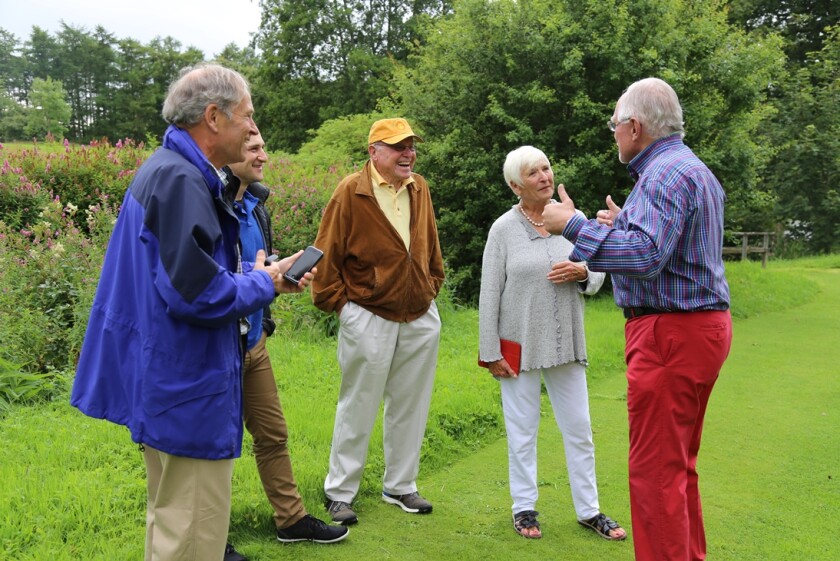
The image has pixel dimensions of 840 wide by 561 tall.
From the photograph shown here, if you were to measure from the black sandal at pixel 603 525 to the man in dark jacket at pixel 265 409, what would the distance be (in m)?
1.45

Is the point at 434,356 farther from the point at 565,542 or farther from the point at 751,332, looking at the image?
the point at 751,332

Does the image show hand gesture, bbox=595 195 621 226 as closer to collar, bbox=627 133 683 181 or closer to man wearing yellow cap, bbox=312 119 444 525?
collar, bbox=627 133 683 181

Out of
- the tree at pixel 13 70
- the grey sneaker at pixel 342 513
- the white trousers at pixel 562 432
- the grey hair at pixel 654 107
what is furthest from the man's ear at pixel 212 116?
the tree at pixel 13 70

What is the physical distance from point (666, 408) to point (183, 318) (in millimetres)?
2090

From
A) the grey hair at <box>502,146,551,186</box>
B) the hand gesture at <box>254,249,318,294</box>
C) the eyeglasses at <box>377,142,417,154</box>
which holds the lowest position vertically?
the hand gesture at <box>254,249,318,294</box>

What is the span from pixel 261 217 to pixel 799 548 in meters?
3.51

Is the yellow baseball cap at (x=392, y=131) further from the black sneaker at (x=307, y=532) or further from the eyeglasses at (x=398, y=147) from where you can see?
the black sneaker at (x=307, y=532)

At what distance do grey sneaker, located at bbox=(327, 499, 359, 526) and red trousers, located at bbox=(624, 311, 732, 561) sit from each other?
1.72 meters

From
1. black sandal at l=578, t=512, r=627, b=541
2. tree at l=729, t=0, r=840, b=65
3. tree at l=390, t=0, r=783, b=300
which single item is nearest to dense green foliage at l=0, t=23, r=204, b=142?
tree at l=729, t=0, r=840, b=65

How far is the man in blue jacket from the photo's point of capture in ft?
7.70

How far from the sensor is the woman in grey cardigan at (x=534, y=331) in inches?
168

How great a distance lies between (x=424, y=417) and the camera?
15.4 feet

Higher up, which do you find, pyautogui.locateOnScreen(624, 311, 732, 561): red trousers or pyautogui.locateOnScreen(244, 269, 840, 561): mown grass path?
pyautogui.locateOnScreen(624, 311, 732, 561): red trousers

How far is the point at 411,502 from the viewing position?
14.9ft
